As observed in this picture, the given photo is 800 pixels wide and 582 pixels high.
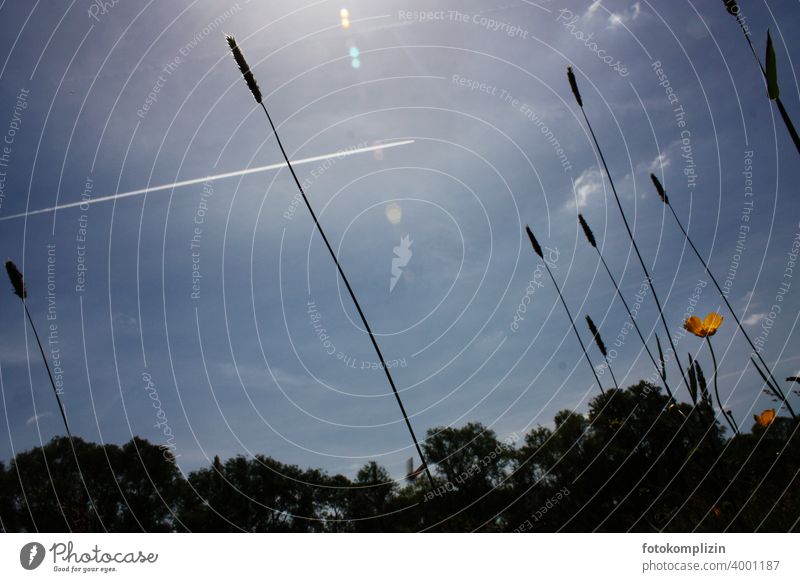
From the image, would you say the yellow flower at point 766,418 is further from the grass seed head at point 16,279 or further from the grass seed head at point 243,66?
the grass seed head at point 16,279

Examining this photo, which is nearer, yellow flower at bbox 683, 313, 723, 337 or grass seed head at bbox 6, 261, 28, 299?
yellow flower at bbox 683, 313, 723, 337

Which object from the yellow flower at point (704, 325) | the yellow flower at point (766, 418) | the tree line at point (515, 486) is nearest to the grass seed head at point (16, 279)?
the tree line at point (515, 486)

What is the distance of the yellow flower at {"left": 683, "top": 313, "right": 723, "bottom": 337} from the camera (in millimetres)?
3320

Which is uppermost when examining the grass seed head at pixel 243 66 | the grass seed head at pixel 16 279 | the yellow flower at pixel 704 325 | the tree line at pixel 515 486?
the grass seed head at pixel 243 66

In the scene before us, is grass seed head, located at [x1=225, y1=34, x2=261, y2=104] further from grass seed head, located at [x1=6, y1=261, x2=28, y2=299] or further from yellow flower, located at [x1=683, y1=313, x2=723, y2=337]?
yellow flower, located at [x1=683, y1=313, x2=723, y2=337]

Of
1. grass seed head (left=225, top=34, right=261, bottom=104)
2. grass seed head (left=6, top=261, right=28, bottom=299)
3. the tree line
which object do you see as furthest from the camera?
grass seed head (left=6, top=261, right=28, bottom=299)

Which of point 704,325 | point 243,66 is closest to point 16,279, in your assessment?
point 243,66

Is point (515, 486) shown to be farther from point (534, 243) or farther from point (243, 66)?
point (243, 66)

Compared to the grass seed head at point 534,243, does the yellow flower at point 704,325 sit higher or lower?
lower

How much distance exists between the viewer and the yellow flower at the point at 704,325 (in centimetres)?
332

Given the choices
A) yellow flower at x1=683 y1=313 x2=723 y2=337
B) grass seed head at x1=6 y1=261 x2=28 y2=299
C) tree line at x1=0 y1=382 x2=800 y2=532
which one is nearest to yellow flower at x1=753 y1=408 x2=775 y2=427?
tree line at x1=0 y1=382 x2=800 y2=532

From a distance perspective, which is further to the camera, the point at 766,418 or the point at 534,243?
the point at 534,243

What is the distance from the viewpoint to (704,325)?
11.1ft
